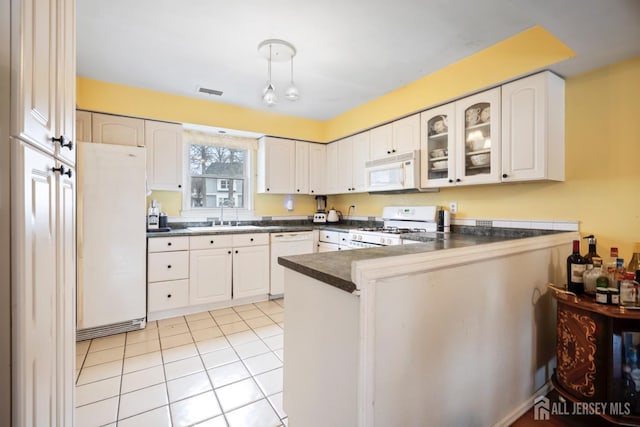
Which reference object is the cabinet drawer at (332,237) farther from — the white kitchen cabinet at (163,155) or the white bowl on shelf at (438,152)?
the white kitchen cabinet at (163,155)

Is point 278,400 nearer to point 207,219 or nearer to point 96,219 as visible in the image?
point 96,219

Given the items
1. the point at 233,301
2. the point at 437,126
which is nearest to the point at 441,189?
the point at 437,126

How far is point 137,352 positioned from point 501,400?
2.66 m

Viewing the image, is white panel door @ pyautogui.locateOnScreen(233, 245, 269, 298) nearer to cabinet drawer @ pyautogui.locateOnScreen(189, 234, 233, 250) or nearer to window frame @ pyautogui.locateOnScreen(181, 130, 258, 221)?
cabinet drawer @ pyautogui.locateOnScreen(189, 234, 233, 250)

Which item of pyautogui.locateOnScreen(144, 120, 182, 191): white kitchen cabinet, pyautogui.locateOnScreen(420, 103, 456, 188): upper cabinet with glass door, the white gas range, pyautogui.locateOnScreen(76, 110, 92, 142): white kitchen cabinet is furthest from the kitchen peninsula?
pyautogui.locateOnScreen(76, 110, 92, 142): white kitchen cabinet

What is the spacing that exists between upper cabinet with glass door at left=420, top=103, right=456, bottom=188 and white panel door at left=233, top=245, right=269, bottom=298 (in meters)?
2.12

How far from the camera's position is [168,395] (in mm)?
1837

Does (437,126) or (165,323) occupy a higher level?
(437,126)

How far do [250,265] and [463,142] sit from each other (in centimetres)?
270

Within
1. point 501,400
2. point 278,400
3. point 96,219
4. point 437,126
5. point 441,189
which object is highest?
point 437,126

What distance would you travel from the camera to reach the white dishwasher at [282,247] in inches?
145

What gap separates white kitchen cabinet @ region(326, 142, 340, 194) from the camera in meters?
4.31

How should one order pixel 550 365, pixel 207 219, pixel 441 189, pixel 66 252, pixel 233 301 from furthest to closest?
pixel 207 219
pixel 233 301
pixel 441 189
pixel 550 365
pixel 66 252

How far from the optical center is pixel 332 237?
3824 millimetres
